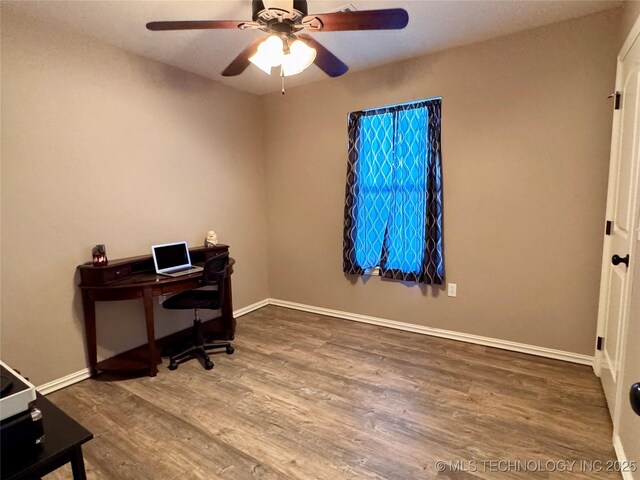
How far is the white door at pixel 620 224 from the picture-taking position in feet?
5.75

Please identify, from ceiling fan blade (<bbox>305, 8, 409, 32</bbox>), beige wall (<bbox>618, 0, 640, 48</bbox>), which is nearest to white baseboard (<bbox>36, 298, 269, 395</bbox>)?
ceiling fan blade (<bbox>305, 8, 409, 32</bbox>)

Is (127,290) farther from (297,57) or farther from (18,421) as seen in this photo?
(297,57)

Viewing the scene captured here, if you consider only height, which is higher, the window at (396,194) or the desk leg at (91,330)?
the window at (396,194)

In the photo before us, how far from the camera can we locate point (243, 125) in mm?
3871

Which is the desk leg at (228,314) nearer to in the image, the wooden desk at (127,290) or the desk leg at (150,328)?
the wooden desk at (127,290)

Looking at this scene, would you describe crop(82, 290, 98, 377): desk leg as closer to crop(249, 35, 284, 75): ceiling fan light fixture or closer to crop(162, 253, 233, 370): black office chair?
crop(162, 253, 233, 370): black office chair

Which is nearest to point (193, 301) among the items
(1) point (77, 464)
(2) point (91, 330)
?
(2) point (91, 330)

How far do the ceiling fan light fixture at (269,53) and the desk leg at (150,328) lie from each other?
1771 mm

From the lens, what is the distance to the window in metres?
3.08

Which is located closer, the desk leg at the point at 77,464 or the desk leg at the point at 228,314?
the desk leg at the point at 77,464

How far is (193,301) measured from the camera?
2.78 metres

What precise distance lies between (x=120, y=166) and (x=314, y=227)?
1.99 m

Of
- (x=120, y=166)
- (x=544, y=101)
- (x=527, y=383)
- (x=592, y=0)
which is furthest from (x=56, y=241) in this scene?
(x=592, y=0)

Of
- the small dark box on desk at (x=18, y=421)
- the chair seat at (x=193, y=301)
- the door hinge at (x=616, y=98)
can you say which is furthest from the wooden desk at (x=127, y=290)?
the door hinge at (x=616, y=98)
